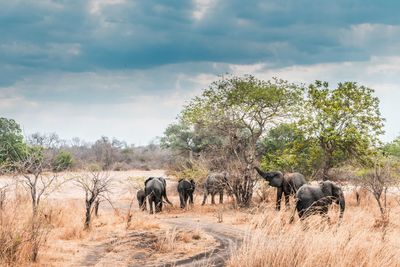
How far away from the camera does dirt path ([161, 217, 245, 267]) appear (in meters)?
10.7

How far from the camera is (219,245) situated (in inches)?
503

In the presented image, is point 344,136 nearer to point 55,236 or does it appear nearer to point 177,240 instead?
point 177,240

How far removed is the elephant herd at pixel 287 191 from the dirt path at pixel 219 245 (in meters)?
1.97

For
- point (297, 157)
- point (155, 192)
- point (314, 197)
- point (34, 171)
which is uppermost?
point (297, 157)

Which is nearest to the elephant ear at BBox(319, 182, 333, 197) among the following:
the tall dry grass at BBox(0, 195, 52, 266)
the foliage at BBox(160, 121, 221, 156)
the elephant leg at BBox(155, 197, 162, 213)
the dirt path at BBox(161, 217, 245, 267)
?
the dirt path at BBox(161, 217, 245, 267)

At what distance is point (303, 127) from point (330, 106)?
1.75 meters

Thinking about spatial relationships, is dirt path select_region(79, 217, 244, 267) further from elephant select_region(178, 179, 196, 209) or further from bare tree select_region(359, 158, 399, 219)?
elephant select_region(178, 179, 196, 209)

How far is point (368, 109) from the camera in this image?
2373cm

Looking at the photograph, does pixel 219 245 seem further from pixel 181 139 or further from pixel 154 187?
pixel 181 139

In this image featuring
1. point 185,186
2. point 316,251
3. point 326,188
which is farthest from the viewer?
point 185,186

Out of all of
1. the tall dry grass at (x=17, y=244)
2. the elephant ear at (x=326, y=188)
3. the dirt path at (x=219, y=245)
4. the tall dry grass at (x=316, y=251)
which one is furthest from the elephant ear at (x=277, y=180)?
the tall dry grass at (x=17, y=244)

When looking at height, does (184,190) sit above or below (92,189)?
below

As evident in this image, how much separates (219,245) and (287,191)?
361 inches

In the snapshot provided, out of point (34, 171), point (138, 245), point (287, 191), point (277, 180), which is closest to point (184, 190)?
point (277, 180)
